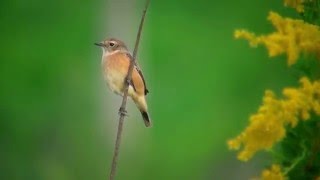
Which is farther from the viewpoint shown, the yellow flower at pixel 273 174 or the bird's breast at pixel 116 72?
the bird's breast at pixel 116 72

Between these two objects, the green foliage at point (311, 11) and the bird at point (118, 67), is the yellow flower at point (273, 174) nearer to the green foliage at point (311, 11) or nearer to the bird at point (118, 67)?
the green foliage at point (311, 11)

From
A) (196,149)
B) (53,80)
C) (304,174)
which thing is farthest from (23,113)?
(304,174)

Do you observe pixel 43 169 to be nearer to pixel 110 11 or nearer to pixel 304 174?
pixel 110 11

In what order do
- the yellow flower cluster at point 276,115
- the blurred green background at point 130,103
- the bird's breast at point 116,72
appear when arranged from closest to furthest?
the yellow flower cluster at point 276,115, the bird's breast at point 116,72, the blurred green background at point 130,103

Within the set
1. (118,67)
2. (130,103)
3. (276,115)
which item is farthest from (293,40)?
(130,103)

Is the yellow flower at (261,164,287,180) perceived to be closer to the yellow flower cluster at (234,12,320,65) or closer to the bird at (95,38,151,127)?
the yellow flower cluster at (234,12,320,65)

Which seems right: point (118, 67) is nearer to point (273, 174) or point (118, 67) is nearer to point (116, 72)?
point (116, 72)

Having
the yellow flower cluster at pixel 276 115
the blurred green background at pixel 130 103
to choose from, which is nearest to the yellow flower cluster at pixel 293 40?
the yellow flower cluster at pixel 276 115
